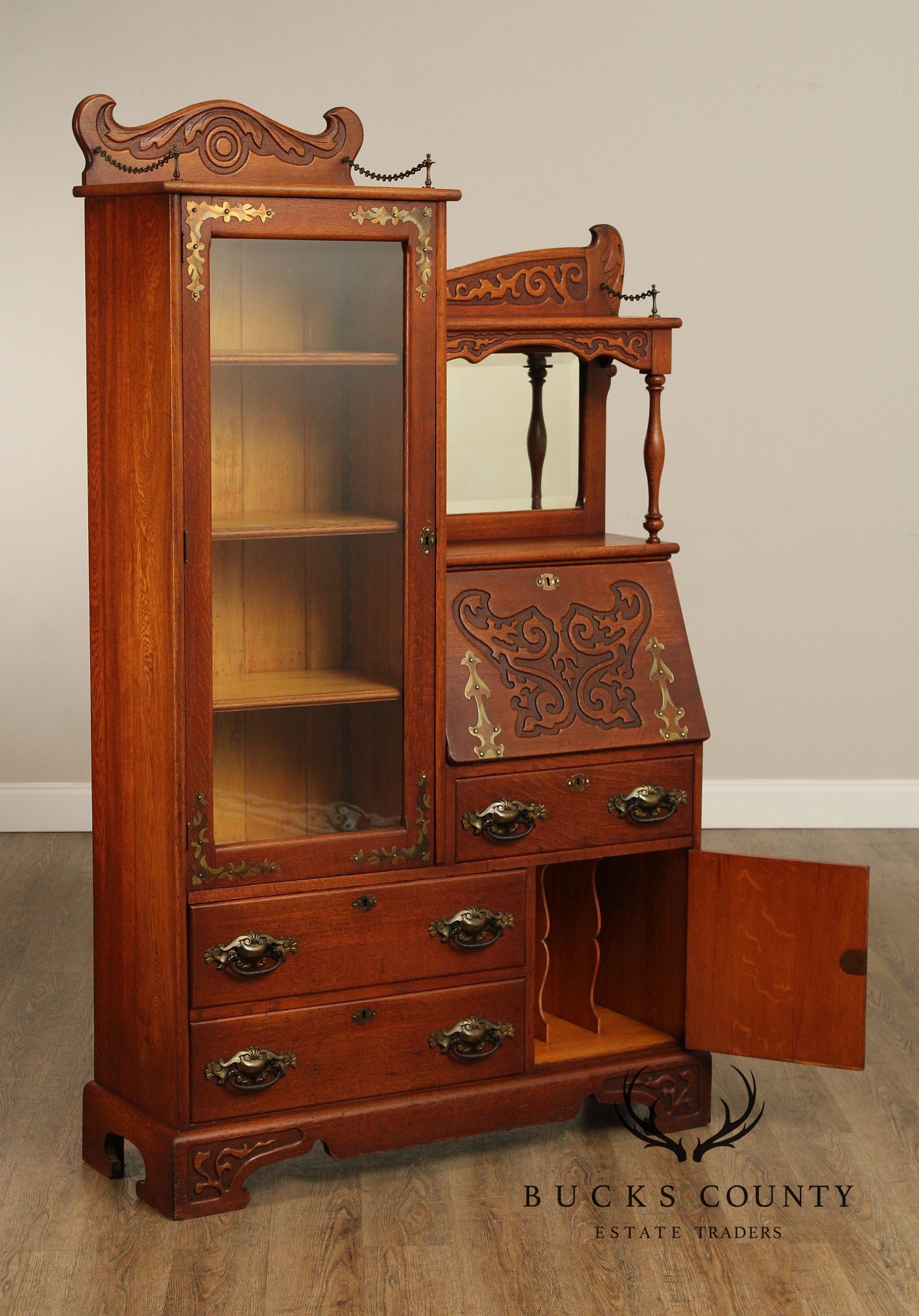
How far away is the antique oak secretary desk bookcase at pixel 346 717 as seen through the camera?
2.42 m

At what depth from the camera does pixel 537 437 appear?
9.68 ft

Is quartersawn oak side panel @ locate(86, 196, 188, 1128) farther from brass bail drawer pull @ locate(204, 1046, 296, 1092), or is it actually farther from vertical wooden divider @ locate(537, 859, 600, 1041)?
vertical wooden divider @ locate(537, 859, 600, 1041)

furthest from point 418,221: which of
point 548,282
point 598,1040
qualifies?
point 598,1040

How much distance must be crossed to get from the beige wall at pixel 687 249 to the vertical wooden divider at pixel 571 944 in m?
2.13

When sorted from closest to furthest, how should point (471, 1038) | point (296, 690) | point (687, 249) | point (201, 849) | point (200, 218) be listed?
point (200, 218)
point (201, 849)
point (296, 690)
point (471, 1038)
point (687, 249)

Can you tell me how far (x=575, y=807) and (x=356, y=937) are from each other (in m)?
0.45

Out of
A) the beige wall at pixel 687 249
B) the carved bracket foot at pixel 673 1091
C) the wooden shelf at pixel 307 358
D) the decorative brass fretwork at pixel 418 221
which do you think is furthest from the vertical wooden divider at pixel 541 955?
the beige wall at pixel 687 249

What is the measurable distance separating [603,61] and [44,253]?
1795 millimetres

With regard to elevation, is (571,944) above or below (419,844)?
below

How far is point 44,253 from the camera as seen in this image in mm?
4629

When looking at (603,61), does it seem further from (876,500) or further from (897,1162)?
(897,1162)

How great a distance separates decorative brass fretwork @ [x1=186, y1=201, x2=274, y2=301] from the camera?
7.57ft

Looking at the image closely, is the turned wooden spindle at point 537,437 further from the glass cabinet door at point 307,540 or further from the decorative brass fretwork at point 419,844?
the decorative brass fretwork at point 419,844

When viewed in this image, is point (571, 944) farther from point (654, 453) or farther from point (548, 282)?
point (548, 282)
